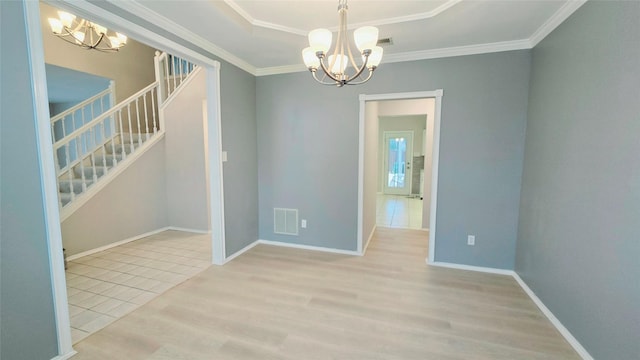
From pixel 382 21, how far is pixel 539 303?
297 cm

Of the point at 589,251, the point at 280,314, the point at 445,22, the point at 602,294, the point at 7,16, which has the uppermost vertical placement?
the point at 445,22

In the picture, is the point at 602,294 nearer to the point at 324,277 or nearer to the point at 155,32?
the point at 324,277

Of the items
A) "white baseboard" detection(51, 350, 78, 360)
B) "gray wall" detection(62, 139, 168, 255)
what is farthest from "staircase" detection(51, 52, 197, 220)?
"white baseboard" detection(51, 350, 78, 360)

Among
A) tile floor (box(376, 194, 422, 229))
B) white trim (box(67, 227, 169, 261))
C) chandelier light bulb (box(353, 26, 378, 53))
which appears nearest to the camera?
chandelier light bulb (box(353, 26, 378, 53))

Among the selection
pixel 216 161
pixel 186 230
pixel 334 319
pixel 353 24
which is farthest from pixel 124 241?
pixel 353 24

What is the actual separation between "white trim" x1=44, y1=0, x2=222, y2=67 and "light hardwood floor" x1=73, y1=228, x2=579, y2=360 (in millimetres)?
2321

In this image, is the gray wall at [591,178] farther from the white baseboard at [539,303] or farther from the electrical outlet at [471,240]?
the electrical outlet at [471,240]

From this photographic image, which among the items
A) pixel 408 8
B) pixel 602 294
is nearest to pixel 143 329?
pixel 602 294

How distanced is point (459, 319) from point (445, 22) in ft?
8.63

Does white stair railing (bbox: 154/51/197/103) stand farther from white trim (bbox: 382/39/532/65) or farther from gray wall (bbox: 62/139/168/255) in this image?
white trim (bbox: 382/39/532/65)

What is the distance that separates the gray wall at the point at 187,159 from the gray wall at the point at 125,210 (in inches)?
6.4

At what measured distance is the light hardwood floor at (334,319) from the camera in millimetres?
1849

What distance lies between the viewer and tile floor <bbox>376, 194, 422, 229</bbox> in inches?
208

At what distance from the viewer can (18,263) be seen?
1495 millimetres
